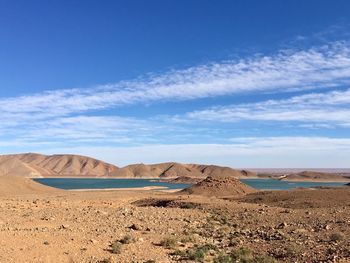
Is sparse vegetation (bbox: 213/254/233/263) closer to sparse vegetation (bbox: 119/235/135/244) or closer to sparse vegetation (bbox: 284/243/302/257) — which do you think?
sparse vegetation (bbox: 284/243/302/257)

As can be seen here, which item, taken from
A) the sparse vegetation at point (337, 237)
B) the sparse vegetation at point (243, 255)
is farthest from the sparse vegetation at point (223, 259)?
the sparse vegetation at point (337, 237)

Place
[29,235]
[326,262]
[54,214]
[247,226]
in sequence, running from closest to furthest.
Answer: [326,262] → [29,235] → [247,226] → [54,214]

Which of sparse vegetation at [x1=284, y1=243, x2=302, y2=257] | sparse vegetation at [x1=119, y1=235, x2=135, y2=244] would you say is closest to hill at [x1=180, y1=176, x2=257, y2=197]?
sparse vegetation at [x1=119, y1=235, x2=135, y2=244]

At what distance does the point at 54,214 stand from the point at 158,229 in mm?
7436

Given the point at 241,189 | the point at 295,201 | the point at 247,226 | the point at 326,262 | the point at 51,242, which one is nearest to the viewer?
the point at 326,262

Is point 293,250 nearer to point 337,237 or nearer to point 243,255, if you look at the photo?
point 243,255

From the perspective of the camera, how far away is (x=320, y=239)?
18.2m

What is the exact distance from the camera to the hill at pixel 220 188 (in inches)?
2126

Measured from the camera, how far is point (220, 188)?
55.5m

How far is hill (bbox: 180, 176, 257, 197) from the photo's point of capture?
5400 cm

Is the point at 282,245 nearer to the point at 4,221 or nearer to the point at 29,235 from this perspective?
the point at 29,235

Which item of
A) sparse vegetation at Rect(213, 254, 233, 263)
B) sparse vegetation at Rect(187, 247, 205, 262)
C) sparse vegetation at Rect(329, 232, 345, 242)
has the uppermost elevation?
sparse vegetation at Rect(329, 232, 345, 242)

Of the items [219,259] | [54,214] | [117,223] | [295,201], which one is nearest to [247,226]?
[117,223]

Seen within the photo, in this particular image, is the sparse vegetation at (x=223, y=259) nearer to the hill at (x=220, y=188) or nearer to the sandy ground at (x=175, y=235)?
the sandy ground at (x=175, y=235)
